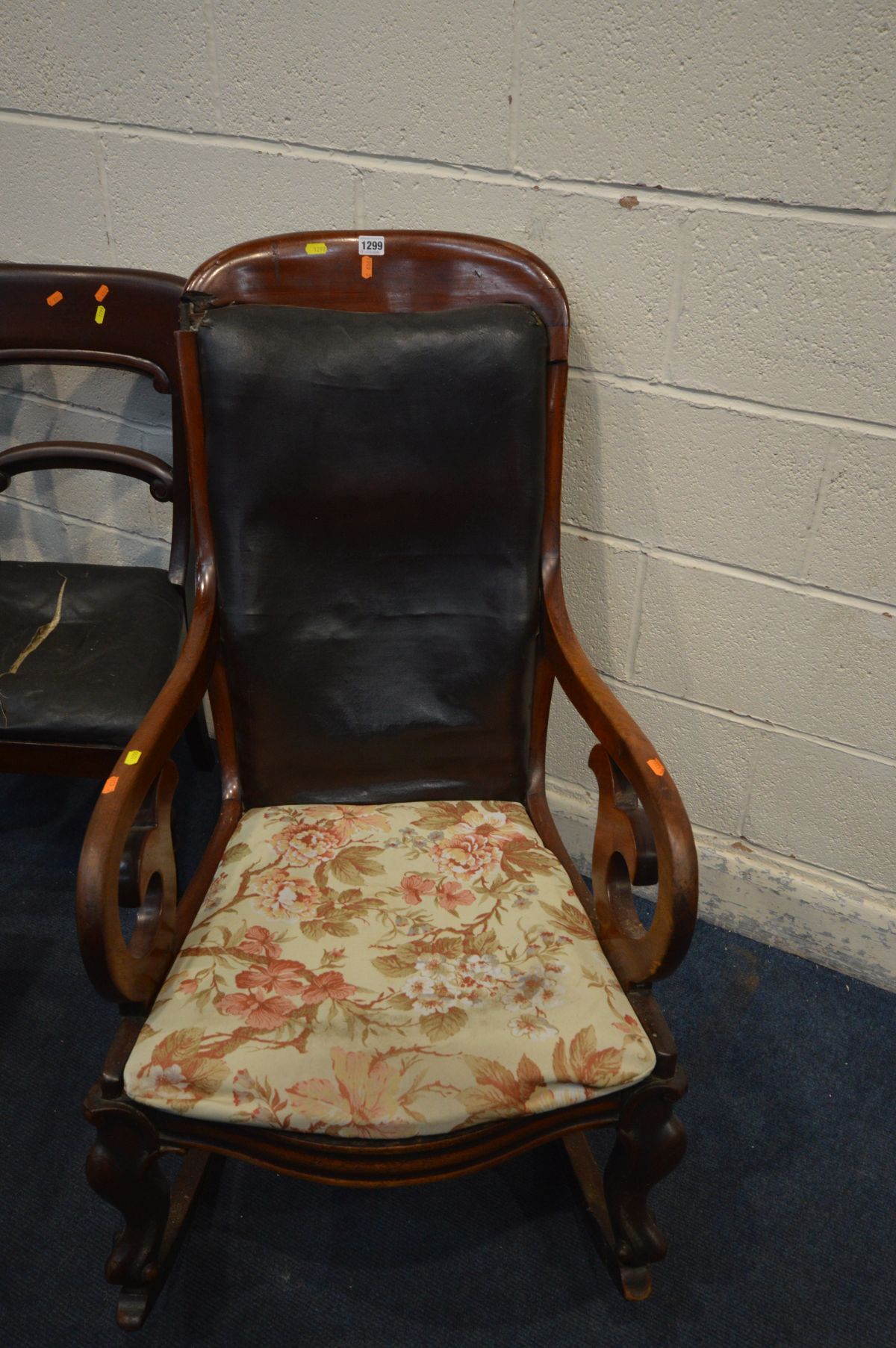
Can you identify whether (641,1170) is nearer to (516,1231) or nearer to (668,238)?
(516,1231)

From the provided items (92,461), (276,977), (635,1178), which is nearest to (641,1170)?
(635,1178)

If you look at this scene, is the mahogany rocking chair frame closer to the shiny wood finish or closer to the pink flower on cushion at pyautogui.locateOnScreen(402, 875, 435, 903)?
the shiny wood finish

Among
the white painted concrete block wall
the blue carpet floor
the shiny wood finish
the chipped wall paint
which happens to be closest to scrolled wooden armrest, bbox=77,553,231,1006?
the shiny wood finish

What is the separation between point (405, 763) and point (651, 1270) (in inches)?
26.9

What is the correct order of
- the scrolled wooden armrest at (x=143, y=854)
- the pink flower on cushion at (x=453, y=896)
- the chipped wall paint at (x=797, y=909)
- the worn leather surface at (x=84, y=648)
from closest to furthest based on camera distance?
the scrolled wooden armrest at (x=143, y=854) < the pink flower on cushion at (x=453, y=896) < the worn leather surface at (x=84, y=648) < the chipped wall paint at (x=797, y=909)

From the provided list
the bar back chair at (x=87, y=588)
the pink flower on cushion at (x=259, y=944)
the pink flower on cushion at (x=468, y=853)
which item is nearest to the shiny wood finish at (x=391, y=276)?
Result: the bar back chair at (x=87, y=588)

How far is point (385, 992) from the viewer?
1.02 metres

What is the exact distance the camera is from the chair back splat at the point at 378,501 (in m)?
1.13

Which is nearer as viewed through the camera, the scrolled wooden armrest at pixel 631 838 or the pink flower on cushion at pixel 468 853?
the scrolled wooden armrest at pixel 631 838

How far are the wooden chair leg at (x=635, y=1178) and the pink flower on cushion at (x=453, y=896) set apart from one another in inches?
10.5

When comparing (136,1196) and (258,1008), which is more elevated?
(258,1008)

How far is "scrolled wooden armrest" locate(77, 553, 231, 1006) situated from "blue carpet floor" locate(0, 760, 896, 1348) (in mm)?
452

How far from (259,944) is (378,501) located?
1.69ft

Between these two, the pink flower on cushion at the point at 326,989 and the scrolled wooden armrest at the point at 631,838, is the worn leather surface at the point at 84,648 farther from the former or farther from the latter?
the scrolled wooden armrest at the point at 631,838
